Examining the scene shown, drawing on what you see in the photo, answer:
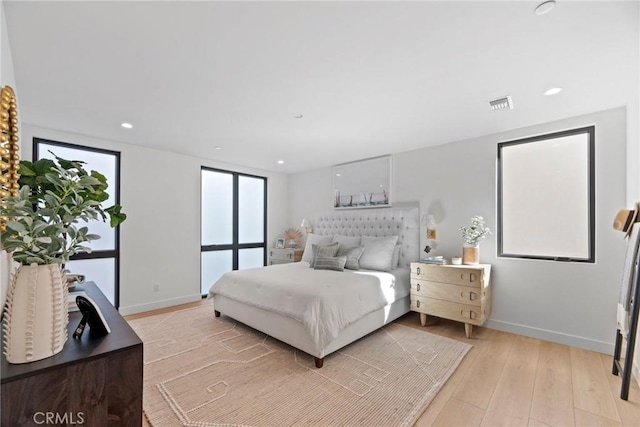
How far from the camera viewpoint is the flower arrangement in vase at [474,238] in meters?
3.31

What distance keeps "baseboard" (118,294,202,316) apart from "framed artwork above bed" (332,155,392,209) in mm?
2864

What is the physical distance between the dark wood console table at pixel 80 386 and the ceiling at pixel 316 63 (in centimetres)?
164

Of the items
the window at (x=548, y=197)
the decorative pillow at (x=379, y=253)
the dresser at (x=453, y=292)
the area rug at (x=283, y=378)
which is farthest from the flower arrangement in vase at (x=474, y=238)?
the area rug at (x=283, y=378)

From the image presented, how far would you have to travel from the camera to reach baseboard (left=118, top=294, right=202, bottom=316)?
3789 mm

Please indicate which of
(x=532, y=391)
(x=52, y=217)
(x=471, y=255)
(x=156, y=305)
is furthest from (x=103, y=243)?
(x=532, y=391)

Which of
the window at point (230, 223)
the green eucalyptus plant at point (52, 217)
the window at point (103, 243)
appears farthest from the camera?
the window at point (230, 223)

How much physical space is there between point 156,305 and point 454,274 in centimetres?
410

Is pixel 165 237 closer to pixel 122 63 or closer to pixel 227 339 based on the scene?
pixel 227 339

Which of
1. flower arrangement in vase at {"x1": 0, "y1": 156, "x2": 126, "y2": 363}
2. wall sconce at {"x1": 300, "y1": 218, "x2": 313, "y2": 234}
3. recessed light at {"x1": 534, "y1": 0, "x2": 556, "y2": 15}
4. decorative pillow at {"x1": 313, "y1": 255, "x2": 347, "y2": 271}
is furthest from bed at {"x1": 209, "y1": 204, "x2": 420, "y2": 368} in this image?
recessed light at {"x1": 534, "y1": 0, "x2": 556, "y2": 15}

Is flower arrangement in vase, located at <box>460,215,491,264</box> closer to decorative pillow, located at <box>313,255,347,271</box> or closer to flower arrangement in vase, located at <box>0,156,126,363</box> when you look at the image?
decorative pillow, located at <box>313,255,347,271</box>

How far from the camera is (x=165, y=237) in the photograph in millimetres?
4195

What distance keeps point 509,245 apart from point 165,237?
186 inches

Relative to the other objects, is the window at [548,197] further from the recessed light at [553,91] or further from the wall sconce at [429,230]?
the recessed light at [553,91]
